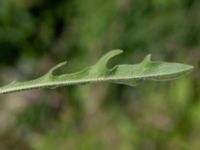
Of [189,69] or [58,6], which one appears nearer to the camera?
[189,69]

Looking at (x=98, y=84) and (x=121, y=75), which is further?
(x=98, y=84)

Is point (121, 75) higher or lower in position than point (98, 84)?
lower

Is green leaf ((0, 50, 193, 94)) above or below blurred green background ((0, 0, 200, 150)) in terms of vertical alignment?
below

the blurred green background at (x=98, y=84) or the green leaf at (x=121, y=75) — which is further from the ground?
the blurred green background at (x=98, y=84)

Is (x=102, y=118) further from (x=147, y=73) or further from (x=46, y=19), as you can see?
(x=147, y=73)

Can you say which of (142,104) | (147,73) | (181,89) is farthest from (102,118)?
(147,73)

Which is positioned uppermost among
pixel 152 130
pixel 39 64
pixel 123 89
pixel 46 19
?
pixel 46 19

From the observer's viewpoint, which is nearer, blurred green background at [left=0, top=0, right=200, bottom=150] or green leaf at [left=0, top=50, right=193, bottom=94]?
green leaf at [left=0, top=50, right=193, bottom=94]

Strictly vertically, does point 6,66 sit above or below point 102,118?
above
